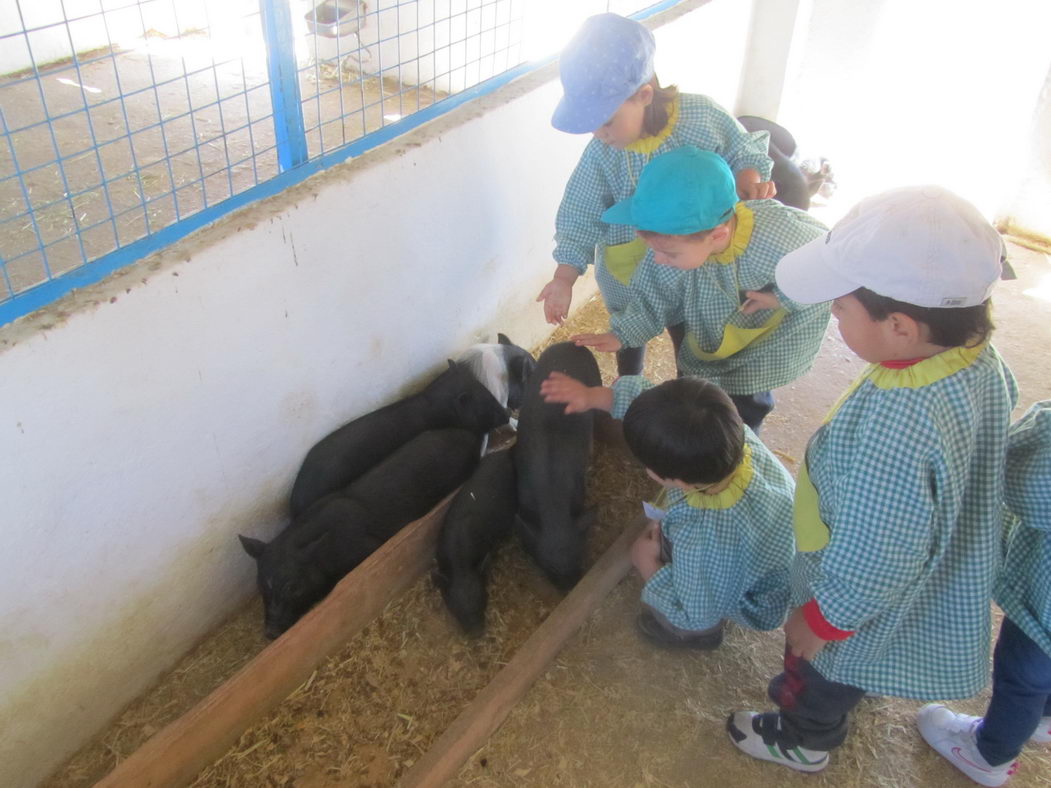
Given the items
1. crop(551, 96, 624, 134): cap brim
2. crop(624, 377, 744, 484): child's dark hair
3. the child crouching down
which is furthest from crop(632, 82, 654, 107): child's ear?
crop(624, 377, 744, 484): child's dark hair

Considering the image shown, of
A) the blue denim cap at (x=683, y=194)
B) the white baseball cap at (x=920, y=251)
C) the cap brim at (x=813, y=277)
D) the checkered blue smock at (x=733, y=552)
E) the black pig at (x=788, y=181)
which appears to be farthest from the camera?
the black pig at (x=788, y=181)

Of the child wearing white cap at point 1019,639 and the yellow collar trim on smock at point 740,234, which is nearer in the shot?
the child wearing white cap at point 1019,639

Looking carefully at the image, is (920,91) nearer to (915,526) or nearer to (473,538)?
(473,538)

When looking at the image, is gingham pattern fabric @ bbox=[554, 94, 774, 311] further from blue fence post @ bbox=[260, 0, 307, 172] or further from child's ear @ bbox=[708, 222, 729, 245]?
blue fence post @ bbox=[260, 0, 307, 172]

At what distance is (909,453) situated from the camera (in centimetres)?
168

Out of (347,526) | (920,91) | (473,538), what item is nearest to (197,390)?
(347,526)

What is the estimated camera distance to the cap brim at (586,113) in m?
2.61

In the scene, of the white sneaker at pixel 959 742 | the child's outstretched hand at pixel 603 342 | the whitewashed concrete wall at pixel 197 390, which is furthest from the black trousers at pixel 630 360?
the white sneaker at pixel 959 742

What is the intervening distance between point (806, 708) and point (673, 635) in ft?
1.84

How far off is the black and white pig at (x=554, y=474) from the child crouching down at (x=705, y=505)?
1.18 ft

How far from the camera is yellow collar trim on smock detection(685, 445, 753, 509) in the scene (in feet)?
7.59

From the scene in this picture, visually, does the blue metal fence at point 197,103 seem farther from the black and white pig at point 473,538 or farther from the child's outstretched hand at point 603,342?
the black and white pig at point 473,538

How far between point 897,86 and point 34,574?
5287 mm

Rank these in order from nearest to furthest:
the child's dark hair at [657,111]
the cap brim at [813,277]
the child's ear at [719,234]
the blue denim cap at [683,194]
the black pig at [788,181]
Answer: the cap brim at [813,277], the blue denim cap at [683,194], the child's ear at [719,234], the child's dark hair at [657,111], the black pig at [788,181]
